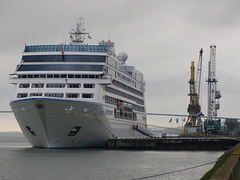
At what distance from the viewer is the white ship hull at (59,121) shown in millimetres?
40969

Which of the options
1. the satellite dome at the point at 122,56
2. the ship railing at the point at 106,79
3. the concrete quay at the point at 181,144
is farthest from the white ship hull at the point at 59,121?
the satellite dome at the point at 122,56

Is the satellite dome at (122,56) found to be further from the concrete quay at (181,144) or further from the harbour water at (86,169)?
the harbour water at (86,169)

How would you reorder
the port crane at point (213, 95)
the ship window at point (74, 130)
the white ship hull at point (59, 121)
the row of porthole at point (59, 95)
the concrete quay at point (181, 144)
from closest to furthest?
the white ship hull at point (59, 121), the ship window at point (74, 130), the row of porthole at point (59, 95), the concrete quay at point (181, 144), the port crane at point (213, 95)

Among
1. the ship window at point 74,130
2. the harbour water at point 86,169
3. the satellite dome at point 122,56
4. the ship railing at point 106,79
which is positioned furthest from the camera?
the satellite dome at point 122,56

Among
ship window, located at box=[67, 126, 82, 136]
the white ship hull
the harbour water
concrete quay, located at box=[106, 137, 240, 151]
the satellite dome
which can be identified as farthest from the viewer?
the satellite dome

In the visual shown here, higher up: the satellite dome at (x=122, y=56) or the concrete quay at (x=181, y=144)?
the satellite dome at (x=122, y=56)

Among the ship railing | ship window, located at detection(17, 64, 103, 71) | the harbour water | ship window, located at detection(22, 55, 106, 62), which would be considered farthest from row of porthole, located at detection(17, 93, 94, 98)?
the harbour water

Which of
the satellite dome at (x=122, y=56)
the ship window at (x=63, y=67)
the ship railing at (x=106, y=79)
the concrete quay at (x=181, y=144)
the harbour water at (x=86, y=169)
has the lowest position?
the harbour water at (x=86, y=169)

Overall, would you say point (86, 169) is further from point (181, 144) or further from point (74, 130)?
point (181, 144)

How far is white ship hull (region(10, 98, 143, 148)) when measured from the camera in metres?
41.0

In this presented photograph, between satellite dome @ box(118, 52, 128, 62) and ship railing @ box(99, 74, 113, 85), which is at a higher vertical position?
satellite dome @ box(118, 52, 128, 62)

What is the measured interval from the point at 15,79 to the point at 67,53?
6.23 meters

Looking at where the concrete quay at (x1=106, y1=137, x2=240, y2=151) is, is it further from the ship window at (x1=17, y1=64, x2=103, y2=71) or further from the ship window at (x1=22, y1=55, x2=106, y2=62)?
the ship window at (x1=22, y1=55, x2=106, y2=62)

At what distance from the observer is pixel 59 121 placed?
41.4m
